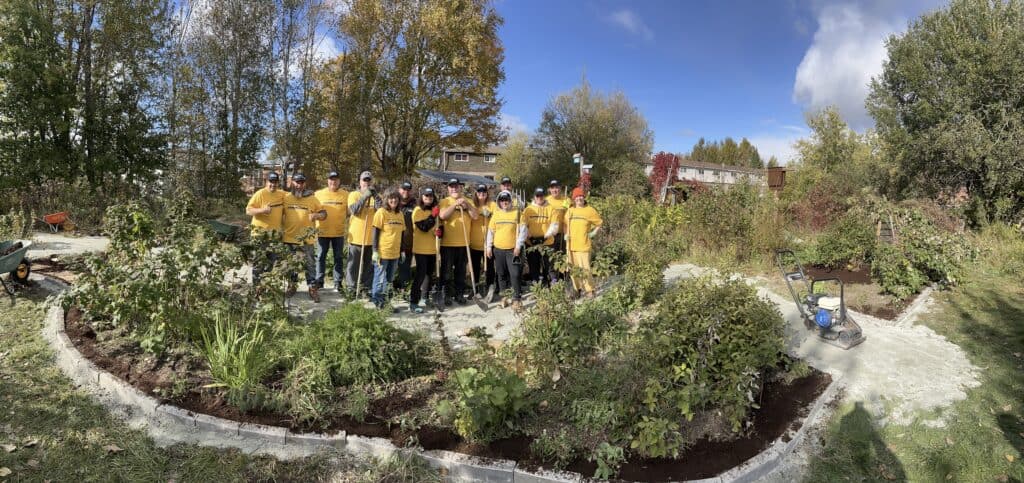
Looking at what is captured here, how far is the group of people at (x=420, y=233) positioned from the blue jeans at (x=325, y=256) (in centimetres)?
1

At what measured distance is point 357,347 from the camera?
12.4ft

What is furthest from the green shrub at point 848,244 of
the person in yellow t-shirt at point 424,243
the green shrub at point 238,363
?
the green shrub at point 238,363

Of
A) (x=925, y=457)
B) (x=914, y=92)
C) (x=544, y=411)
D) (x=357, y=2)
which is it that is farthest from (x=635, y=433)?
(x=357, y=2)

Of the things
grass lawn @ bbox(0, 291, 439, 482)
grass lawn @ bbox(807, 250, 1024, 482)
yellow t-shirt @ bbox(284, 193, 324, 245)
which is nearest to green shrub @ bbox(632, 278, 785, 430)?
grass lawn @ bbox(807, 250, 1024, 482)

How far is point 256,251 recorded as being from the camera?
485cm

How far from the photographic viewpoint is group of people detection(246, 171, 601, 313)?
6293 millimetres

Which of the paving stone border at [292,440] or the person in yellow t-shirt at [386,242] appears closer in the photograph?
the paving stone border at [292,440]

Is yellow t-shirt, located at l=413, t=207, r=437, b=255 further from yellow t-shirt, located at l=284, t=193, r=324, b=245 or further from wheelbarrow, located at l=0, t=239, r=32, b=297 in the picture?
wheelbarrow, located at l=0, t=239, r=32, b=297

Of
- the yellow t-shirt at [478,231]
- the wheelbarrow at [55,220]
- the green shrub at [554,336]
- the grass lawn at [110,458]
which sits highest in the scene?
the yellow t-shirt at [478,231]

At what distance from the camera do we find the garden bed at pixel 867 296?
6320 mm

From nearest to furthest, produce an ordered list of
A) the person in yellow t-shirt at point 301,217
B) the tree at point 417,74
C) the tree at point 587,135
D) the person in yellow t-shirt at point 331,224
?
the person in yellow t-shirt at point 301,217
the person in yellow t-shirt at point 331,224
the tree at point 417,74
the tree at point 587,135

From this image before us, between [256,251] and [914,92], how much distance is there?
1737 cm

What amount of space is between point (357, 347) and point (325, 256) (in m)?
3.48

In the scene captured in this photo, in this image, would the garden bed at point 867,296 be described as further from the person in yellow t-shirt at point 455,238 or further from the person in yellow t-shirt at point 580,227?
the person in yellow t-shirt at point 455,238
